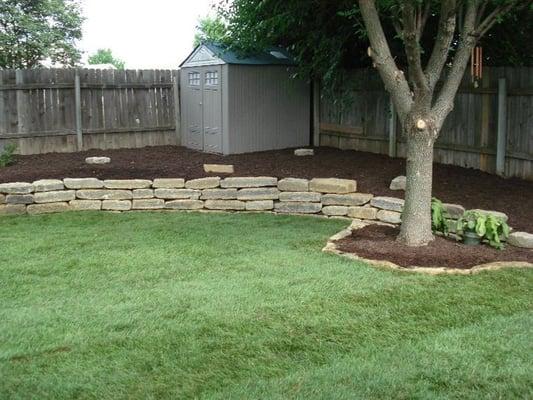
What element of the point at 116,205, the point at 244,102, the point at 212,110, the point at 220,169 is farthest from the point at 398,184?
the point at 212,110

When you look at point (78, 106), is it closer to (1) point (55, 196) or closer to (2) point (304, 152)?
(1) point (55, 196)

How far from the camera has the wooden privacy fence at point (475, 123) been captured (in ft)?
26.6

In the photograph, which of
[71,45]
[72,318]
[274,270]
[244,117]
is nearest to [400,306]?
[274,270]

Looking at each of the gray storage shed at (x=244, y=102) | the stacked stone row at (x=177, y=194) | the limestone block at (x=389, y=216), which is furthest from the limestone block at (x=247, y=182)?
the gray storage shed at (x=244, y=102)

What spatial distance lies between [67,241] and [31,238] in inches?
17.7

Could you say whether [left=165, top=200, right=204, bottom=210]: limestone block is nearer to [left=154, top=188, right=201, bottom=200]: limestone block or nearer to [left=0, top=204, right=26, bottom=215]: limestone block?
[left=154, top=188, right=201, bottom=200]: limestone block

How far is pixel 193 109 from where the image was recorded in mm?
12375

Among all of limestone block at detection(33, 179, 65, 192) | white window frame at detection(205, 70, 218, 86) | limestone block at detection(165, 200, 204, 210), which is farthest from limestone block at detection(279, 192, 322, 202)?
white window frame at detection(205, 70, 218, 86)

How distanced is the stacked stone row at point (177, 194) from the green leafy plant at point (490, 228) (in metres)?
2.02

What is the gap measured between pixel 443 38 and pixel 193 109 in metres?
7.05

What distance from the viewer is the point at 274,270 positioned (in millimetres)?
5566

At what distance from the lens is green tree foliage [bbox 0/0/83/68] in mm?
20891

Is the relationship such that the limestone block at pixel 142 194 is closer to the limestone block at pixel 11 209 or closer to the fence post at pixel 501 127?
the limestone block at pixel 11 209

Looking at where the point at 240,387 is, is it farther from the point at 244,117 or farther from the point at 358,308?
the point at 244,117
